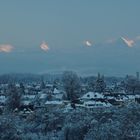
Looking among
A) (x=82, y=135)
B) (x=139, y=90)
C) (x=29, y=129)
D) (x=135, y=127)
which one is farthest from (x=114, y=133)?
(x=139, y=90)

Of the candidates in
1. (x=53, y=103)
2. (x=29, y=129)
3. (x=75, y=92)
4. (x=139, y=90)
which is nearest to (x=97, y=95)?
(x=75, y=92)

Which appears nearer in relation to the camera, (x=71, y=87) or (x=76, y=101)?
(x=76, y=101)

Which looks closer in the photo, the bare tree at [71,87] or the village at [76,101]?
the village at [76,101]

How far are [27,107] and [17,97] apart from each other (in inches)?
95.6

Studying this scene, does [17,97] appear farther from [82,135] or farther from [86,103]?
[82,135]

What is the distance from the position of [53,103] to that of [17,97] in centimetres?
920

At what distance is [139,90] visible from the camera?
126m

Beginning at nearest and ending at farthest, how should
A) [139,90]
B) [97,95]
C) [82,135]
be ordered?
[82,135], [97,95], [139,90]

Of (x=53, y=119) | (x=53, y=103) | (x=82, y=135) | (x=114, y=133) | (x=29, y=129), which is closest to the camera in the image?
(x=114, y=133)

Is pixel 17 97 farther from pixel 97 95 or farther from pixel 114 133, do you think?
pixel 114 133

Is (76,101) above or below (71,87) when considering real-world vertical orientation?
below

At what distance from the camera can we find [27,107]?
8306 centimetres

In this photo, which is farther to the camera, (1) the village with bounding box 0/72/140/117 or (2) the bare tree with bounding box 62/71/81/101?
(2) the bare tree with bounding box 62/71/81/101

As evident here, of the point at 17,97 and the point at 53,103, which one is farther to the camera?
the point at 53,103
